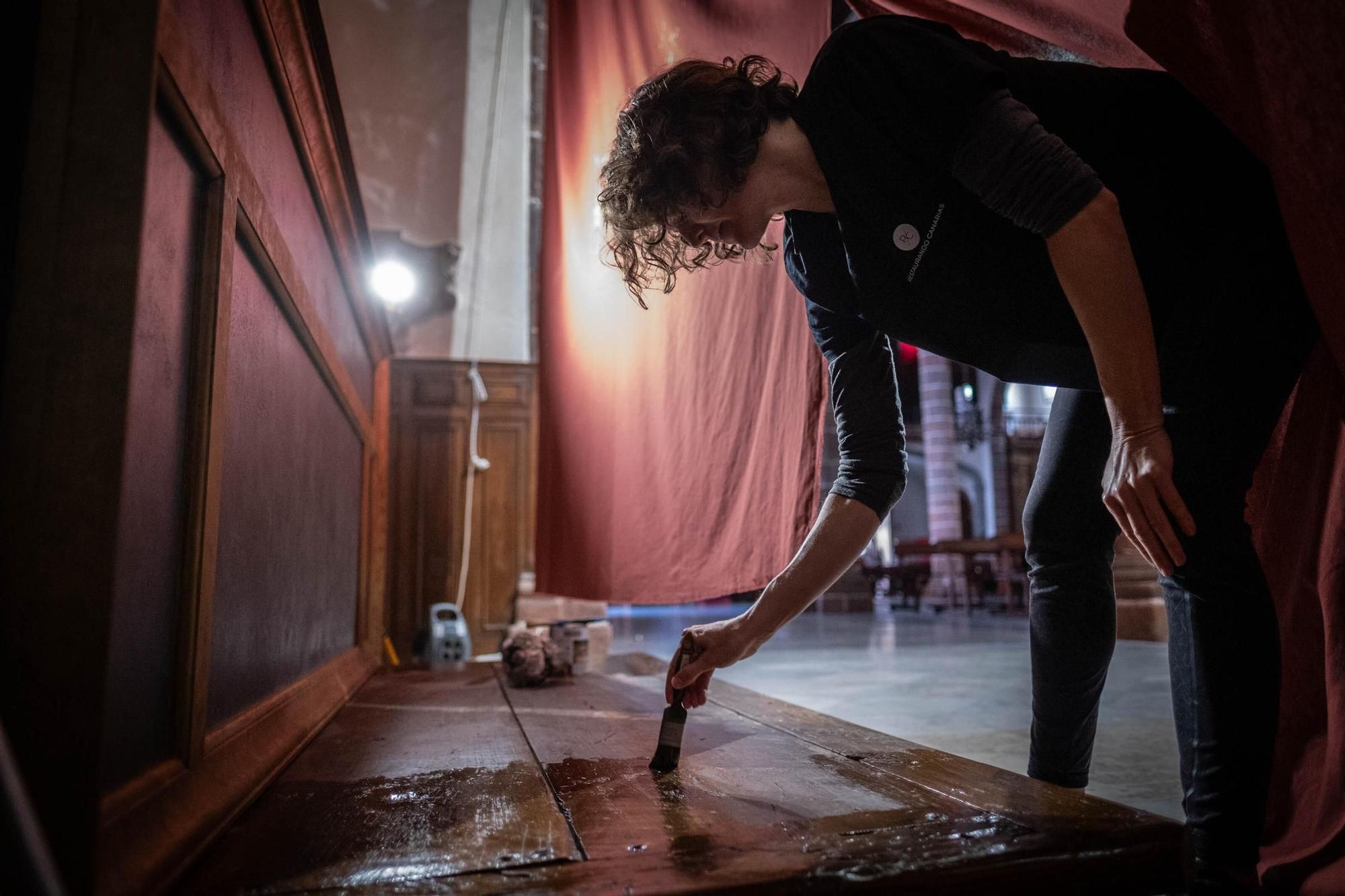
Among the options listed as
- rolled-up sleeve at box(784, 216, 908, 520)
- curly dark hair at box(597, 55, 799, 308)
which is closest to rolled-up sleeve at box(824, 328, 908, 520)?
rolled-up sleeve at box(784, 216, 908, 520)

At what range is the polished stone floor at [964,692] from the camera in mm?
1756

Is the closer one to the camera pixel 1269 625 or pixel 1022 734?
pixel 1269 625

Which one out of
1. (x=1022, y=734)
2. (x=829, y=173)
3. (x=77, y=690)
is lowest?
(x=1022, y=734)

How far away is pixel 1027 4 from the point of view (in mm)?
1486

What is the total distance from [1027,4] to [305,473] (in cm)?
157

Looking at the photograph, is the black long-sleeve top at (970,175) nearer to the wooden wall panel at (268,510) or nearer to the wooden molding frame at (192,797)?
the wooden wall panel at (268,510)

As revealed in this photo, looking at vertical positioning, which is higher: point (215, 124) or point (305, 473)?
point (215, 124)

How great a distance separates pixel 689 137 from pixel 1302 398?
34.1 inches

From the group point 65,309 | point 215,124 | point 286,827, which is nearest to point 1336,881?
point 286,827

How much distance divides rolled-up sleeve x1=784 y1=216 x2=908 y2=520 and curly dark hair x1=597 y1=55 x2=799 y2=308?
15cm

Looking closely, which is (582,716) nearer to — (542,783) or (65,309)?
(542,783)

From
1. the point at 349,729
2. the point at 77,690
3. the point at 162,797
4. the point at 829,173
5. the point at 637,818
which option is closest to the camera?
the point at 77,690

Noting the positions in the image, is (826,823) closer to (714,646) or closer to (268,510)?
(714,646)

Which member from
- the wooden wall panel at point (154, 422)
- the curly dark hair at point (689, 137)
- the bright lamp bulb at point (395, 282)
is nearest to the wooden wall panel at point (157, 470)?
the wooden wall panel at point (154, 422)
